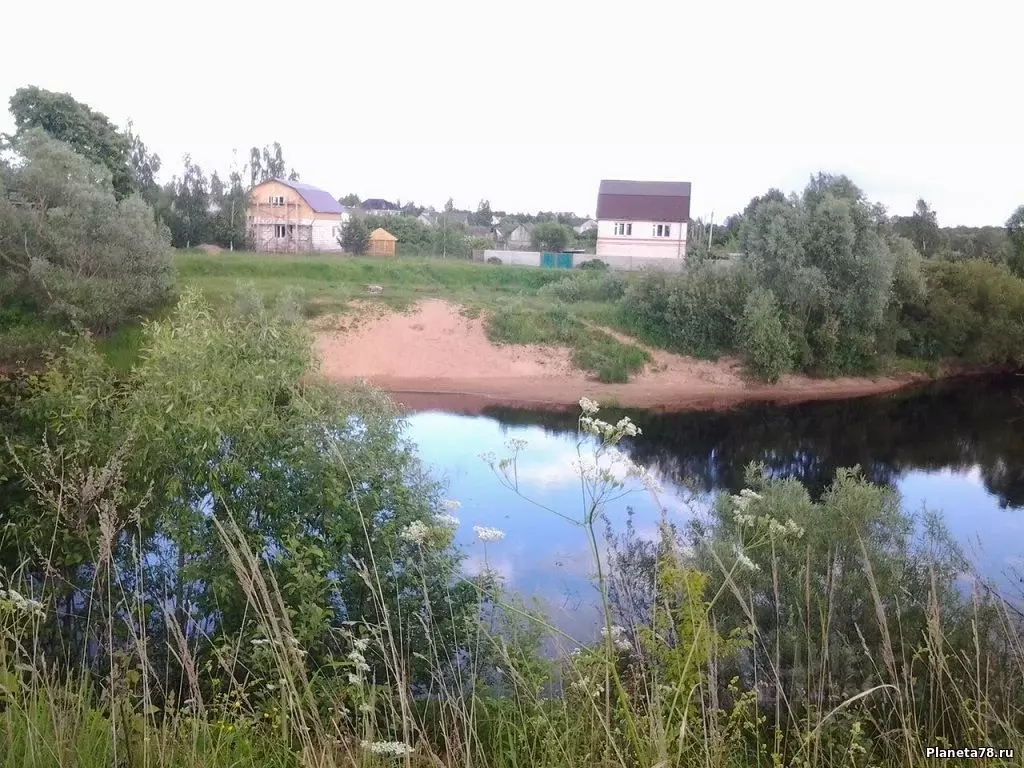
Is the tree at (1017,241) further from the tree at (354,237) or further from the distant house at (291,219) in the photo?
the distant house at (291,219)

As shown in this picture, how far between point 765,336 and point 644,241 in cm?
1676

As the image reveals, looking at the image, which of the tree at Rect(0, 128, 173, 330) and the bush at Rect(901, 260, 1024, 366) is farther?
the bush at Rect(901, 260, 1024, 366)

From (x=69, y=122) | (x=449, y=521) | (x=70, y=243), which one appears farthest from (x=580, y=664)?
(x=69, y=122)

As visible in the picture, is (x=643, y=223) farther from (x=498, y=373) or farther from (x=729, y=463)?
(x=729, y=463)

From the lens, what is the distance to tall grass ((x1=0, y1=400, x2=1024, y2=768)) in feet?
7.09

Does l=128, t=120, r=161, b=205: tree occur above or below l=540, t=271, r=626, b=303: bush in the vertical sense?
above

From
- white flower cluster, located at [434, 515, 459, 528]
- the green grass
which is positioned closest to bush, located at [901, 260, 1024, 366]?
the green grass

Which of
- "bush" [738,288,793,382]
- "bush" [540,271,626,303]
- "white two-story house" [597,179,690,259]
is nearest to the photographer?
"bush" [738,288,793,382]

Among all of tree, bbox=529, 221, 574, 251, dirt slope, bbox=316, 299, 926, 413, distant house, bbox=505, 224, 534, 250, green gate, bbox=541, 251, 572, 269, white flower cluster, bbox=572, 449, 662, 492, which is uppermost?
distant house, bbox=505, 224, 534, 250

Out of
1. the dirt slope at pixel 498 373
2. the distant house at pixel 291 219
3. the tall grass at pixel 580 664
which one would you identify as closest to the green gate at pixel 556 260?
the distant house at pixel 291 219

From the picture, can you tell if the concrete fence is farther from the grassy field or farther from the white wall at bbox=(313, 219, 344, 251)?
the white wall at bbox=(313, 219, 344, 251)

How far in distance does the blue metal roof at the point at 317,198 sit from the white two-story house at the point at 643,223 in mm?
13523

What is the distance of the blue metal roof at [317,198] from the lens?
40188mm

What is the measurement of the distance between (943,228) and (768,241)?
88.9 ft
